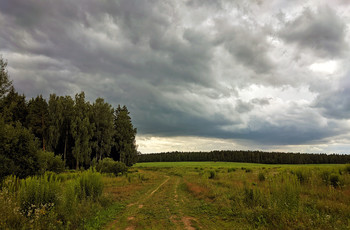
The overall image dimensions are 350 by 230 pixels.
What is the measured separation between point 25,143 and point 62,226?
38.6 ft

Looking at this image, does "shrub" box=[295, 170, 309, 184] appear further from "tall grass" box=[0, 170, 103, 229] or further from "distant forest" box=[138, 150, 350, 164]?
"distant forest" box=[138, 150, 350, 164]

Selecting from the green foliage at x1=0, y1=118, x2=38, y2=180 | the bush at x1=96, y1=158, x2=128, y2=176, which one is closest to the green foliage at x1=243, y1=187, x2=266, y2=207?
the green foliage at x1=0, y1=118, x2=38, y2=180

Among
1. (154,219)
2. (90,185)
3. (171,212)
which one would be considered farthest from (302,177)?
(90,185)

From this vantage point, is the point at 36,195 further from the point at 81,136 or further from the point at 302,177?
the point at 81,136

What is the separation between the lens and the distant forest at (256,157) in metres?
110

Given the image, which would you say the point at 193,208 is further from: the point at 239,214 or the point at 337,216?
the point at 337,216

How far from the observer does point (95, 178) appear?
41.4 feet

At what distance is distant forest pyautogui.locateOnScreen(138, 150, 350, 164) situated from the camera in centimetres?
10962

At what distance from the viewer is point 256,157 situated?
12050cm

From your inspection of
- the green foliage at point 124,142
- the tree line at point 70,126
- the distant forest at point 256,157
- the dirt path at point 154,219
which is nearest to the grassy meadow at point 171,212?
the dirt path at point 154,219

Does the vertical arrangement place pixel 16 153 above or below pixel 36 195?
above

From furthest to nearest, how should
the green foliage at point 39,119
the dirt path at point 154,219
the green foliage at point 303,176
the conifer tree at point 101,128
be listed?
1. the conifer tree at point 101,128
2. the green foliage at point 39,119
3. the green foliage at point 303,176
4. the dirt path at point 154,219

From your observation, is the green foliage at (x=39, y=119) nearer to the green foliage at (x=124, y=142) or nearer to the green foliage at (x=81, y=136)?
the green foliage at (x=81, y=136)

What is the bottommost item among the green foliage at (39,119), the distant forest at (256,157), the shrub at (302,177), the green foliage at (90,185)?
the distant forest at (256,157)
